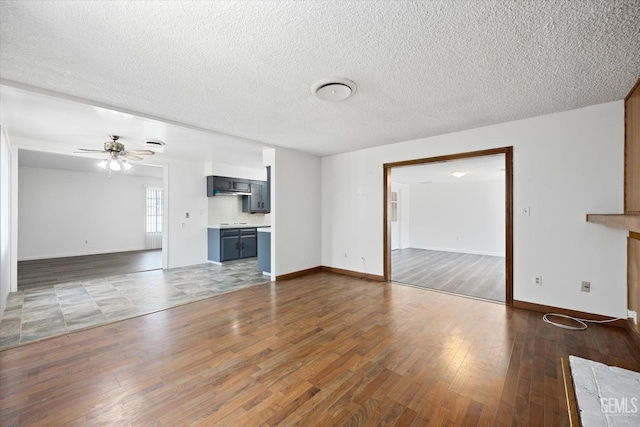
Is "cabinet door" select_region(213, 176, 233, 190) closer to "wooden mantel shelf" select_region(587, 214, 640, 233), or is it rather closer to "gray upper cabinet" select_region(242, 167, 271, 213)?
"gray upper cabinet" select_region(242, 167, 271, 213)

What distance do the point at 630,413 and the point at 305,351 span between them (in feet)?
6.38

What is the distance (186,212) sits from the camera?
20.5ft

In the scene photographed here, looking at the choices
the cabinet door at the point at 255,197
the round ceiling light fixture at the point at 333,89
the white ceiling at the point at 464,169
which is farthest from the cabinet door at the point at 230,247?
the round ceiling light fixture at the point at 333,89

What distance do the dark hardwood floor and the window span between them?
142cm

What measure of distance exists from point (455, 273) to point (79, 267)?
331 inches

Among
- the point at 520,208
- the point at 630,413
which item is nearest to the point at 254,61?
the point at 630,413

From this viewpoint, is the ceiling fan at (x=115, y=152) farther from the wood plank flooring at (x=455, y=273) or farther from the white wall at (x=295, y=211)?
the wood plank flooring at (x=455, y=273)

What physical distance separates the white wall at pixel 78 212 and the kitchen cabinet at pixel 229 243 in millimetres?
4104

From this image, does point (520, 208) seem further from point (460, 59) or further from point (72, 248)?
point (72, 248)

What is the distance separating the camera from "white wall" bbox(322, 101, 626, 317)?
287 cm

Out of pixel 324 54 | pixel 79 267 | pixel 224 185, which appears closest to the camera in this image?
pixel 324 54

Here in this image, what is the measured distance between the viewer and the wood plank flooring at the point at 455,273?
13.8ft

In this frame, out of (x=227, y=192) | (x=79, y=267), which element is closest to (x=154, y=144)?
(x=227, y=192)

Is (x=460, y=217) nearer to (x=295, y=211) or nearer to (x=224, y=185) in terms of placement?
(x=295, y=211)
